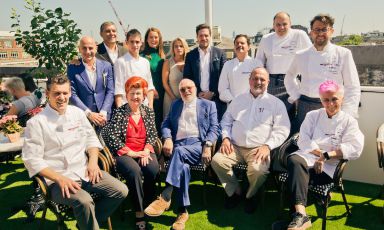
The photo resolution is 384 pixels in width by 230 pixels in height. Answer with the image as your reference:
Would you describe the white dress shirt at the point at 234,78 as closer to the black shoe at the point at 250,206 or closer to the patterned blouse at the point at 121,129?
the patterned blouse at the point at 121,129

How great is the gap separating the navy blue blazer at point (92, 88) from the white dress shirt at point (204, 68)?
1.24 m

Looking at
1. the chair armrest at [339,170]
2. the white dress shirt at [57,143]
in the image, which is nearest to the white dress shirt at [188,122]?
the white dress shirt at [57,143]

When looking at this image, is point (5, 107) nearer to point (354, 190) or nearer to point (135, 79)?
point (135, 79)

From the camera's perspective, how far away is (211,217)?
12.1 feet

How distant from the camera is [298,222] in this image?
3082 millimetres

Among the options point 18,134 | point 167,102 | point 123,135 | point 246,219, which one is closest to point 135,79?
point 123,135

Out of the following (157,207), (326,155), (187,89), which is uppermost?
(187,89)

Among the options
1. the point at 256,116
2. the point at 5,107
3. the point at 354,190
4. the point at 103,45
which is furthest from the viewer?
the point at 5,107

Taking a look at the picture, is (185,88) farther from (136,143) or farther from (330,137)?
(330,137)

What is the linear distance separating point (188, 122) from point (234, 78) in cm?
91

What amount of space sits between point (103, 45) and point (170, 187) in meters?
2.40

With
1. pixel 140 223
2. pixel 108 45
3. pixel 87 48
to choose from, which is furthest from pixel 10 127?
pixel 140 223

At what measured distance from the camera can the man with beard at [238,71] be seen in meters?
4.41

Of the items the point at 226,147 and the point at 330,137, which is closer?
the point at 330,137
